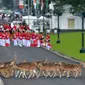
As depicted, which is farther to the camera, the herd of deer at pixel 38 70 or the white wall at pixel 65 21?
the white wall at pixel 65 21

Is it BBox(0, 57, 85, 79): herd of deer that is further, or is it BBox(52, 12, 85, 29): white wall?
BBox(52, 12, 85, 29): white wall

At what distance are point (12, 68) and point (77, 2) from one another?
5176cm

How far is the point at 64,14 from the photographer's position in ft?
234

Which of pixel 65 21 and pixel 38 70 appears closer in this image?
pixel 38 70

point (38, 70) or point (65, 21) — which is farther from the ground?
point (38, 70)

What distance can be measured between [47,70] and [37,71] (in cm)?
49

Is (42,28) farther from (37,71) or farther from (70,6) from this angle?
(37,71)

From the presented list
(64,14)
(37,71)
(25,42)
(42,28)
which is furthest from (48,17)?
(37,71)

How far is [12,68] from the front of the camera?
70.6 ft

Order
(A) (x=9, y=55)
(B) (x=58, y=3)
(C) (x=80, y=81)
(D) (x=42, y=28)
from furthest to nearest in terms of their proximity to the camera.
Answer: (B) (x=58, y=3), (D) (x=42, y=28), (A) (x=9, y=55), (C) (x=80, y=81)

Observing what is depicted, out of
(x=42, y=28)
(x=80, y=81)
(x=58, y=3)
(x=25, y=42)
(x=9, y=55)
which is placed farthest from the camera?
(x=58, y=3)

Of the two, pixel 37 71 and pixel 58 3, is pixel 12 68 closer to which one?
pixel 37 71

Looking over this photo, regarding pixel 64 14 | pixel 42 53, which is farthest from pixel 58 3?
pixel 42 53

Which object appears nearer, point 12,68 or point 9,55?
point 12,68
